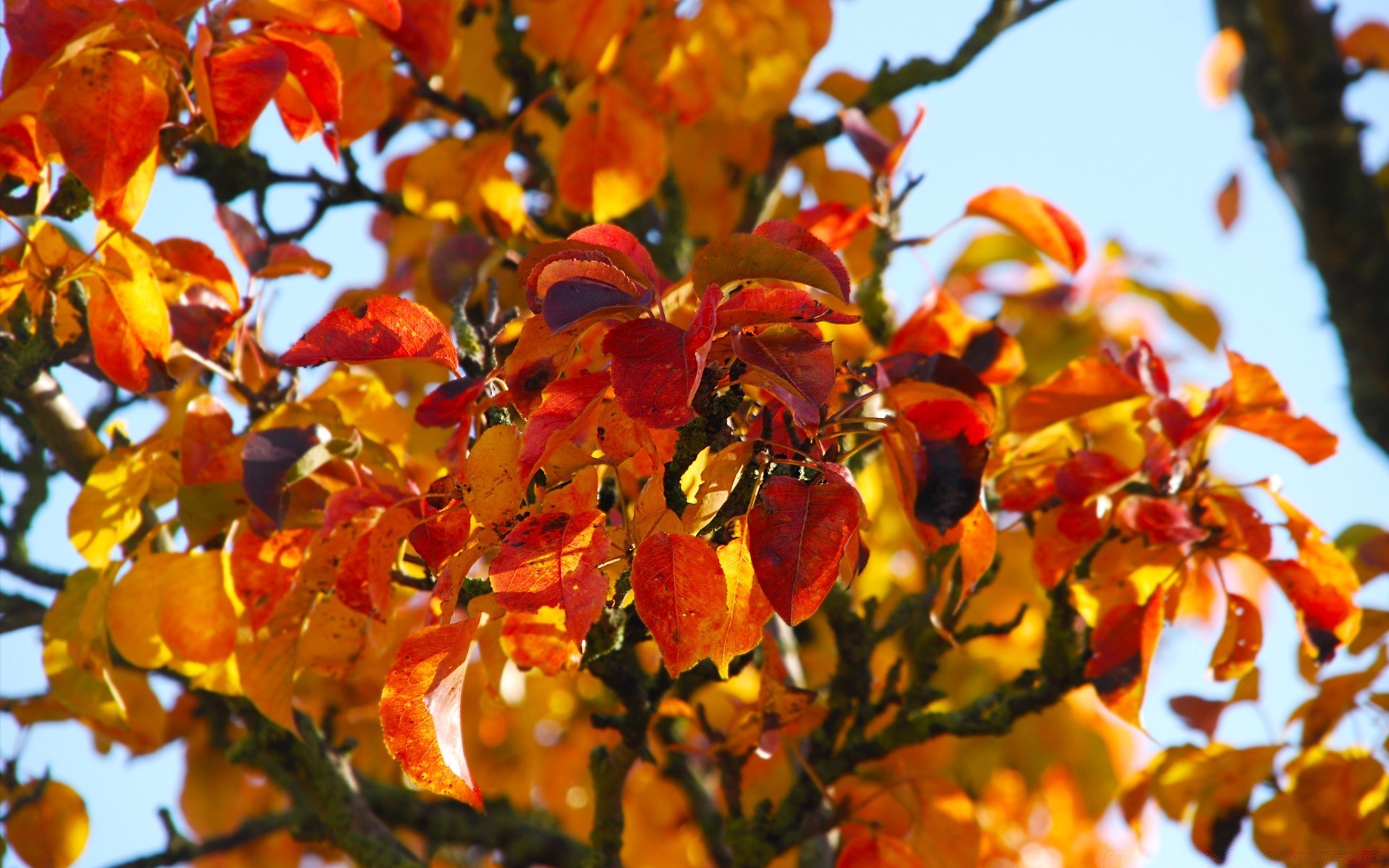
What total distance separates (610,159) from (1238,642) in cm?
108

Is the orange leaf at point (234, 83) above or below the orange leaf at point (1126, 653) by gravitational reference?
above

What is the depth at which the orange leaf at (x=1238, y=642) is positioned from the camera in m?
1.34

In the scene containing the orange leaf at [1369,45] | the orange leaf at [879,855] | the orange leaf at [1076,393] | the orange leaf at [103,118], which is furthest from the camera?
the orange leaf at [1369,45]

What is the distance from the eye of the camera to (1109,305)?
9.18 feet

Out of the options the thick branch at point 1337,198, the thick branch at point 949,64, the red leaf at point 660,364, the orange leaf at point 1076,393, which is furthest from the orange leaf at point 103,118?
the thick branch at point 1337,198

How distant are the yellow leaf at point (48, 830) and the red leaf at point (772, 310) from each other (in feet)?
4.58

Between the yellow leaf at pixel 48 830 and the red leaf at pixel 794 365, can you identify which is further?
the yellow leaf at pixel 48 830

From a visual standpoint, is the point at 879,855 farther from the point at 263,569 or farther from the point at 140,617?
the point at 140,617

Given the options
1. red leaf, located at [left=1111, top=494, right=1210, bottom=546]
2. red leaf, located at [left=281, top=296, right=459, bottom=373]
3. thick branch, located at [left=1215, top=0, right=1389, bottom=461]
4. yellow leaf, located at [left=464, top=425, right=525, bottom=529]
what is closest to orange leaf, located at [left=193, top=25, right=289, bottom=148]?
red leaf, located at [left=281, top=296, right=459, bottom=373]

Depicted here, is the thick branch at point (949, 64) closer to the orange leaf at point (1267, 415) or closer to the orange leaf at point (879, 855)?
the orange leaf at point (1267, 415)

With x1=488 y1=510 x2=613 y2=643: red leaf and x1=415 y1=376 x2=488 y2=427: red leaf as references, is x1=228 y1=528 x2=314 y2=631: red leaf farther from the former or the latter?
x1=488 y1=510 x2=613 y2=643: red leaf

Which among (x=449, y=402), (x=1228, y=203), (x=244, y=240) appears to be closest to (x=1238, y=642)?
(x=449, y=402)

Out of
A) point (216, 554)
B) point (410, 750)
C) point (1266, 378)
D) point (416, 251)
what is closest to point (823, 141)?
point (416, 251)

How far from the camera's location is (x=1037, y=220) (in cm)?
155
